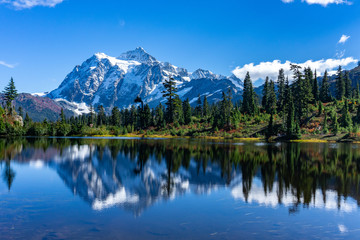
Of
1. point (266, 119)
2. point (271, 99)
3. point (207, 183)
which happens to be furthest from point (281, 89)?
point (207, 183)

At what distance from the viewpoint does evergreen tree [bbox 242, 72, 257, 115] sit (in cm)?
12378

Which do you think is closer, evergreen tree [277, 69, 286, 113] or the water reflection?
Result: the water reflection

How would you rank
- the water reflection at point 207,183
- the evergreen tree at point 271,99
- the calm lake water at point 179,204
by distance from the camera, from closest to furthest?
the calm lake water at point 179,204, the water reflection at point 207,183, the evergreen tree at point 271,99

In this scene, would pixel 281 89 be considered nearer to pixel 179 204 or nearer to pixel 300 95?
pixel 300 95

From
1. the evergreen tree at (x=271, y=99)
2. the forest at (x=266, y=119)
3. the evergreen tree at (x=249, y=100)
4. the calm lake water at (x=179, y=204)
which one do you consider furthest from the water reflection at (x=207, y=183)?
the evergreen tree at (x=271, y=99)

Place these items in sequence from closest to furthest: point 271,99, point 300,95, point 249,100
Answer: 1. point 300,95
2. point 271,99
3. point 249,100

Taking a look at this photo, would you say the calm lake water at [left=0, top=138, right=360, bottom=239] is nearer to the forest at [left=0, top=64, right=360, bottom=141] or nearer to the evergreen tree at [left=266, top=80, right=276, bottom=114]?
the forest at [left=0, top=64, right=360, bottom=141]

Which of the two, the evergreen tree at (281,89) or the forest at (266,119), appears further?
the evergreen tree at (281,89)

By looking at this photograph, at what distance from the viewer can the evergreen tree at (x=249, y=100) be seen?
124m

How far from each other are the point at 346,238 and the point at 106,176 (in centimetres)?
1714

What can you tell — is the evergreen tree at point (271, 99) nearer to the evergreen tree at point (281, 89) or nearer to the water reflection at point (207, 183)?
the evergreen tree at point (281, 89)

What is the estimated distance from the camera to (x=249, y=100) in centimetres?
12862

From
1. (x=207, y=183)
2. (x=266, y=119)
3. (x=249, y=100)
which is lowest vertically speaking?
(x=207, y=183)

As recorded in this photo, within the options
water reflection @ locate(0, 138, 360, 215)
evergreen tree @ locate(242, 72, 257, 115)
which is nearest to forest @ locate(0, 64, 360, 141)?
evergreen tree @ locate(242, 72, 257, 115)
